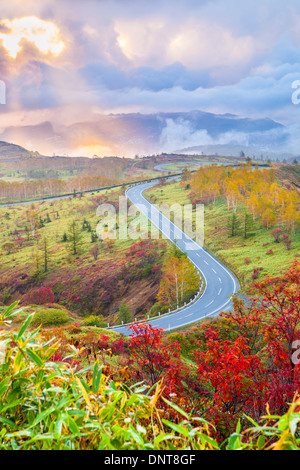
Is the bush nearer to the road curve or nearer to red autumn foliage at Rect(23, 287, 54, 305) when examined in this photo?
the road curve

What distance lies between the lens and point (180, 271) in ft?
105

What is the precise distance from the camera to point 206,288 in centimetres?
3259

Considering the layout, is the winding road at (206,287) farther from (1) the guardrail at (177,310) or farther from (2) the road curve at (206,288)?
(1) the guardrail at (177,310)

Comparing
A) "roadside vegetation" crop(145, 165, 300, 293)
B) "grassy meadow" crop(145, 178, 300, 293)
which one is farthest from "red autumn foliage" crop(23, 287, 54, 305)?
"roadside vegetation" crop(145, 165, 300, 293)

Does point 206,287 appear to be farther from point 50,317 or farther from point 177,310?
point 50,317

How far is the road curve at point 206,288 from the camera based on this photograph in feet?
83.6

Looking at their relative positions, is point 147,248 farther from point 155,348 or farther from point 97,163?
point 97,163

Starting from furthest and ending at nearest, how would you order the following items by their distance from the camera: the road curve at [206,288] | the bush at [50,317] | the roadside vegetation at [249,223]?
the roadside vegetation at [249,223] → the road curve at [206,288] → the bush at [50,317]

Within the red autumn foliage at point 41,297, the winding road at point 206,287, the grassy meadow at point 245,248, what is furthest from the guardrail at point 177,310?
the red autumn foliage at point 41,297

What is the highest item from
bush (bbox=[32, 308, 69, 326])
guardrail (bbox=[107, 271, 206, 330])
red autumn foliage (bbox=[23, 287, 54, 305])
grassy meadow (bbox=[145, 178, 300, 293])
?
grassy meadow (bbox=[145, 178, 300, 293])

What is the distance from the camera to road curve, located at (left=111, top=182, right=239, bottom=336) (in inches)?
1003

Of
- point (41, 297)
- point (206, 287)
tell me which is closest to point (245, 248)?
point (206, 287)

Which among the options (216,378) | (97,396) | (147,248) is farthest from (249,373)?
(147,248)

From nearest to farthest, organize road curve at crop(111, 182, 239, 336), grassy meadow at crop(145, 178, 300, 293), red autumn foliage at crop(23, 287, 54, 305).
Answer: road curve at crop(111, 182, 239, 336) < grassy meadow at crop(145, 178, 300, 293) < red autumn foliage at crop(23, 287, 54, 305)
